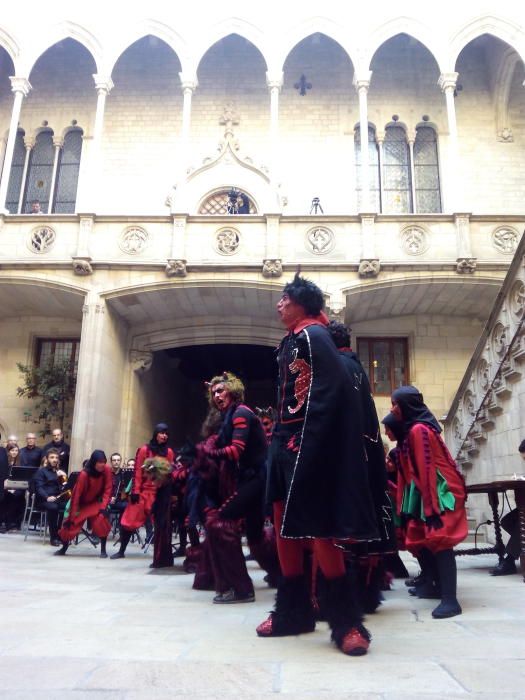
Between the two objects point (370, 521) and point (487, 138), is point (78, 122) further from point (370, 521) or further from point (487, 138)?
point (370, 521)

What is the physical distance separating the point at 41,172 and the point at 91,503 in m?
12.5

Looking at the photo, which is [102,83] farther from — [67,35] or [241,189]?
[241,189]

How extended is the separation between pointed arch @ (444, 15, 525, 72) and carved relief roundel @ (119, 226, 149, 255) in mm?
8655

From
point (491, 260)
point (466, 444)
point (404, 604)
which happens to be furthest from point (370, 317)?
point (404, 604)

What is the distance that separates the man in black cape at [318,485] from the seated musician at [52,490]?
6680mm

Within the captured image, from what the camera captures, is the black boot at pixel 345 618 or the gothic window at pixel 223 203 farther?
the gothic window at pixel 223 203

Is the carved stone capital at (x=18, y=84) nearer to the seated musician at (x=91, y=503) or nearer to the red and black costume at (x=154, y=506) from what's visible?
the seated musician at (x=91, y=503)

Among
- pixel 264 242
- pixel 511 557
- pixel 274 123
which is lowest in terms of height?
pixel 511 557

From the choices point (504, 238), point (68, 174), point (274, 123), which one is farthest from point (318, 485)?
point (68, 174)

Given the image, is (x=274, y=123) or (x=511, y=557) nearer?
(x=511, y=557)

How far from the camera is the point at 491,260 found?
1258cm

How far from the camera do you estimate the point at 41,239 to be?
1335 cm

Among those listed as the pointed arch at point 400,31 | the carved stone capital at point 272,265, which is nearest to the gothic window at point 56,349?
the carved stone capital at point 272,265

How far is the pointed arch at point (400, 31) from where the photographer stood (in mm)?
14617
